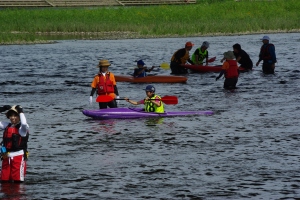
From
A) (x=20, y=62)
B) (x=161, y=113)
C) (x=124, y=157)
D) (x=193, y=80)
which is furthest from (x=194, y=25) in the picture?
(x=124, y=157)

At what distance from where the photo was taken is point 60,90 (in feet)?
106

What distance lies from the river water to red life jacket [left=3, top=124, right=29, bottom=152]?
784 mm

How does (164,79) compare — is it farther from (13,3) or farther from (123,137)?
(13,3)

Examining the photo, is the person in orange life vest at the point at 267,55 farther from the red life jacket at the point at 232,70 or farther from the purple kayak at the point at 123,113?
the purple kayak at the point at 123,113

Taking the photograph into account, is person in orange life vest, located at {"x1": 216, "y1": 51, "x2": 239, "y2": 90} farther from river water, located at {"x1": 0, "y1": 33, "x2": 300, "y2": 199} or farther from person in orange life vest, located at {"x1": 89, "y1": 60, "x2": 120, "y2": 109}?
person in orange life vest, located at {"x1": 89, "y1": 60, "x2": 120, "y2": 109}

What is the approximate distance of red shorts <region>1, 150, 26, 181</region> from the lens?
49.0 ft

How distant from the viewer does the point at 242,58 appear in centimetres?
3634

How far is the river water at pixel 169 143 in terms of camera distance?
610 inches

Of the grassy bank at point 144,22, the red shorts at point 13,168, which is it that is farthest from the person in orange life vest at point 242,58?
the grassy bank at point 144,22

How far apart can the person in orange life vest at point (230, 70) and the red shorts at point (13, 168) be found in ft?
48.8

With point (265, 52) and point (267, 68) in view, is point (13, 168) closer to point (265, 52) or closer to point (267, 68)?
point (265, 52)

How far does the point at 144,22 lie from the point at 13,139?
56163 mm

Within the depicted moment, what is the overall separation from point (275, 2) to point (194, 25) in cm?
1669

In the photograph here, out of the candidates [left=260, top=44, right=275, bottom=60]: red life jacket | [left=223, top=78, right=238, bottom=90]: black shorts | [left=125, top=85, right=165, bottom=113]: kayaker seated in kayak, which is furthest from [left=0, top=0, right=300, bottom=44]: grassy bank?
[left=125, top=85, right=165, bottom=113]: kayaker seated in kayak
